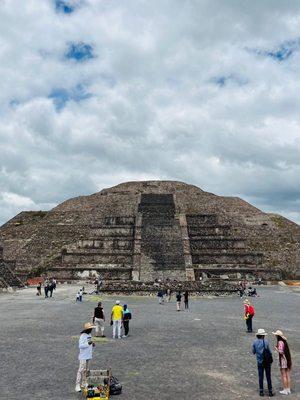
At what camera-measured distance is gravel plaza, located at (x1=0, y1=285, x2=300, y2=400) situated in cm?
1003

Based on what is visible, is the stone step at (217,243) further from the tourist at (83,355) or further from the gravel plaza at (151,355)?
the tourist at (83,355)

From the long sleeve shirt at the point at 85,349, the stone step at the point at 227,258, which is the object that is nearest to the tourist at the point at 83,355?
the long sleeve shirt at the point at 85,349

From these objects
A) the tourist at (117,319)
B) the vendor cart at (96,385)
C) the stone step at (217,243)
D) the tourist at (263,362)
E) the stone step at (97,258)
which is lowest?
the vendor cart at (96,385)

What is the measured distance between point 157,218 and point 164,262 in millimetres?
12960

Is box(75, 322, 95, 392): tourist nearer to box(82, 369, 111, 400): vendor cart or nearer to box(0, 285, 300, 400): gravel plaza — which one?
box(82, 369, 111, 400): vendor cart

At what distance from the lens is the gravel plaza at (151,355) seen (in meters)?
10.0

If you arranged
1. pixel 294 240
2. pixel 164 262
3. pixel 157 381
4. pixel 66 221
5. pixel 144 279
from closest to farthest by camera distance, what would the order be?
pixel 157 381, pixel 144 279, pixel 164 262, pixel 294 240, pixel 66 221

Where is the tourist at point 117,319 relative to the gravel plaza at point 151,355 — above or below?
above

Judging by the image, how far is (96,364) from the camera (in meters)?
12.5

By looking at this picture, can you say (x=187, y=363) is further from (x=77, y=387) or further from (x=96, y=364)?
(x=77, y=387)

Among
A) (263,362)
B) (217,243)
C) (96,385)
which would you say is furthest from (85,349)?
(217,243)

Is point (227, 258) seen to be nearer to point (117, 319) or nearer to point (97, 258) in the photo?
point (97, 258)

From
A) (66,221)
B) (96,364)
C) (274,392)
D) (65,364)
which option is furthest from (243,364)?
(66,221)

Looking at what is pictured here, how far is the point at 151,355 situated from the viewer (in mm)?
13641
